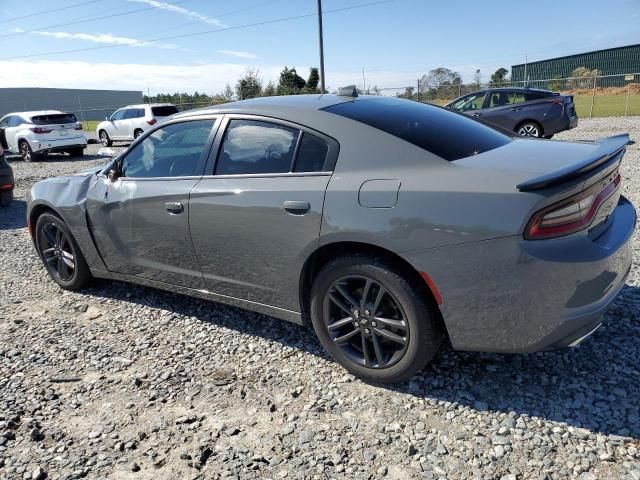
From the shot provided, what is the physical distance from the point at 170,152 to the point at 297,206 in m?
1.36

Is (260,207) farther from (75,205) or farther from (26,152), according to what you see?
(26,152)

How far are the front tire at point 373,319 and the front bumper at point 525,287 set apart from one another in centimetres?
14

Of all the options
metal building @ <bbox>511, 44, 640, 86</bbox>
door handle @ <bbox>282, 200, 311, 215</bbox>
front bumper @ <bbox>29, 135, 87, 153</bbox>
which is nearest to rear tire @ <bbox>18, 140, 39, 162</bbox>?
front bumper @ <bbox>29, 135, 87, 153</bbox>

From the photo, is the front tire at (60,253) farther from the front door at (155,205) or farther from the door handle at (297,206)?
the door handle at (297,206)

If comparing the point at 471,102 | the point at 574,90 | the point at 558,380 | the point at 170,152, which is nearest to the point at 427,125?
the point at 558,380

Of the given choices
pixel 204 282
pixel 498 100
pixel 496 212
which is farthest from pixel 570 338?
pixel 498 100

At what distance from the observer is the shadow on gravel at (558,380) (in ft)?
7.90

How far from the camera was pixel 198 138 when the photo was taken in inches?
135

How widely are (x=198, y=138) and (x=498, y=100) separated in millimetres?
11910

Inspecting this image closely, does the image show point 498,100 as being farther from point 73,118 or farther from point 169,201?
point 73,118

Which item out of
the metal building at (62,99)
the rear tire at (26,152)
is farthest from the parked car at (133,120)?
the metal building at (62,99)

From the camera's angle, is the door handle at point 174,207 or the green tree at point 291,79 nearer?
the door handle at point 174,207

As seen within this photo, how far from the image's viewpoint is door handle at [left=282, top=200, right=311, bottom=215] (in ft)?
8.91

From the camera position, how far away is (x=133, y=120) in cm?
1912
